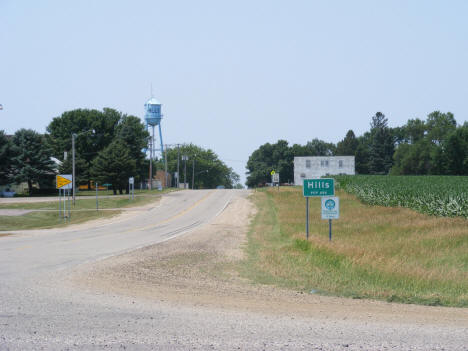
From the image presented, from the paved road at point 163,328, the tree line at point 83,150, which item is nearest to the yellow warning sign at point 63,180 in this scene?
Answer: the tree line at point 83,150

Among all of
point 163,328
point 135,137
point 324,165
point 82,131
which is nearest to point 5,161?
point 82,131

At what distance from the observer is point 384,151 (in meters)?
136

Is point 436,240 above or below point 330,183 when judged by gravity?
below

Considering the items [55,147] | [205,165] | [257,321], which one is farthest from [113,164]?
[205,165]

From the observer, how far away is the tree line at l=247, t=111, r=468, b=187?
116 m

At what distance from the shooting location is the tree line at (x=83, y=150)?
7006 cm

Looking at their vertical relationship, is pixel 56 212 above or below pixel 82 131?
below

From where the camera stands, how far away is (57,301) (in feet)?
29.6

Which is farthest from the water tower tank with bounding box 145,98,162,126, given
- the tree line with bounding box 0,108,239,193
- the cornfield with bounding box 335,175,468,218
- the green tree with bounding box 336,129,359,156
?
the cornfield with bounding box 335,175,468,218

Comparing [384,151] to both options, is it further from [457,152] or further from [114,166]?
[114,166]

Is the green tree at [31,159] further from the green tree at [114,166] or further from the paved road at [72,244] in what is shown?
the paved road at [72,244]

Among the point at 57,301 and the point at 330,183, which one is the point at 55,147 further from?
the point at 57,301

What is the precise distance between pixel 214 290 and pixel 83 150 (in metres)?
83.1

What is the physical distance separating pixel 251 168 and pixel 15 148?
86.6 meters
